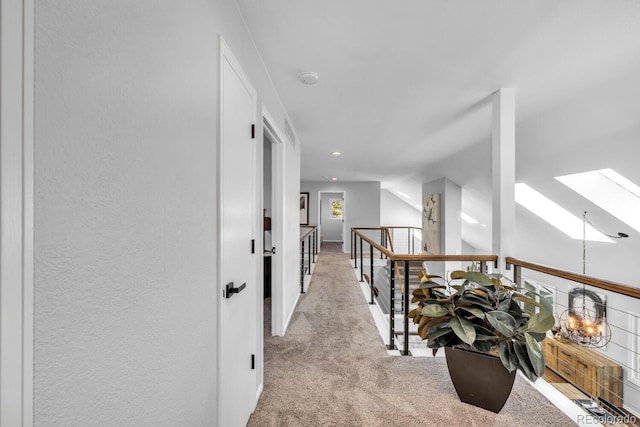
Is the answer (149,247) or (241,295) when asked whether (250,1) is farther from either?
(241,295)

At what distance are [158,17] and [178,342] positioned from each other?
0.97 metres

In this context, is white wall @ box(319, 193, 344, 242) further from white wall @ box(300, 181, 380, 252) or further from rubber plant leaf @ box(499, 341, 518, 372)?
rubber plant leaf @ box(499, 341, 518, 372)

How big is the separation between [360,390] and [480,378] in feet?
2.52

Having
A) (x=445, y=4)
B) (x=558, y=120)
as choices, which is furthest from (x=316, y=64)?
(x=558, y=120)

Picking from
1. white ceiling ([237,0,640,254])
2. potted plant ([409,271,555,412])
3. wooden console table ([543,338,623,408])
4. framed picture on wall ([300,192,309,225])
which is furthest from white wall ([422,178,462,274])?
potted plant ([409,271,555,412])

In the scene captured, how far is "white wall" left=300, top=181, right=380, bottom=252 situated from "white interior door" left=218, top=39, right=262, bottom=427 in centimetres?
724

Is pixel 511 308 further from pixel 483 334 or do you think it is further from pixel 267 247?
pixel 267 247

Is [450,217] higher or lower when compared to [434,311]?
higher

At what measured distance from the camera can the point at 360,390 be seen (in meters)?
1.95

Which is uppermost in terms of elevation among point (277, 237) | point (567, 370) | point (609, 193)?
point (609, 193)

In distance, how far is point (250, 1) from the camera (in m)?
1.44

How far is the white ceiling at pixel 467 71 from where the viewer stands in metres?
1.53

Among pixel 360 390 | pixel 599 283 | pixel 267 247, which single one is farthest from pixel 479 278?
pixel 267 247

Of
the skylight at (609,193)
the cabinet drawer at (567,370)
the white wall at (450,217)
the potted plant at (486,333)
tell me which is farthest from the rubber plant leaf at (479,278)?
the white wall at (450,217)
